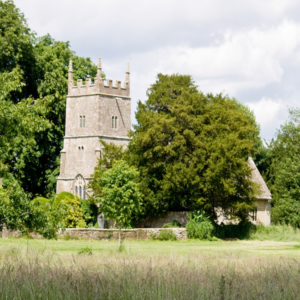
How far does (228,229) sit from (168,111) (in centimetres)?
917

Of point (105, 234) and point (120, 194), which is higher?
point (120, 194)

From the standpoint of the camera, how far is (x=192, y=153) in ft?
111

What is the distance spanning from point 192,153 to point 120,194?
714cm

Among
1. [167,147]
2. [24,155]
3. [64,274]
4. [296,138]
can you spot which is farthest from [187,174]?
[64,274]

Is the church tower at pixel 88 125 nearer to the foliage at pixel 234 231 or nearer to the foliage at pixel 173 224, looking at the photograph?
the foliage at pixel 173 224

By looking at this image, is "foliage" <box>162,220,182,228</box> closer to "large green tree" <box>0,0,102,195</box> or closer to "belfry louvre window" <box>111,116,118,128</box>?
"large green tree" <box>0,0,102,195</box>

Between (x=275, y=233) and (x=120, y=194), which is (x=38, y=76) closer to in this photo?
(x=120, y=194)

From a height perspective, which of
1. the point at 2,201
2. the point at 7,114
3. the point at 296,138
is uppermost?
the point at 296,138

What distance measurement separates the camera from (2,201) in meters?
12.8

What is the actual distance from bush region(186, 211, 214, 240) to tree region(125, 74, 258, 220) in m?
0.85

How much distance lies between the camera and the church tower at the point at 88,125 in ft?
162

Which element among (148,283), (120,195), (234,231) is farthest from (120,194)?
(148,283)

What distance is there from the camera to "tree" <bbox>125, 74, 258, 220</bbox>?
106 ft

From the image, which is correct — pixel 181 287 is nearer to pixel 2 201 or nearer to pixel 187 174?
pixel 2 201
